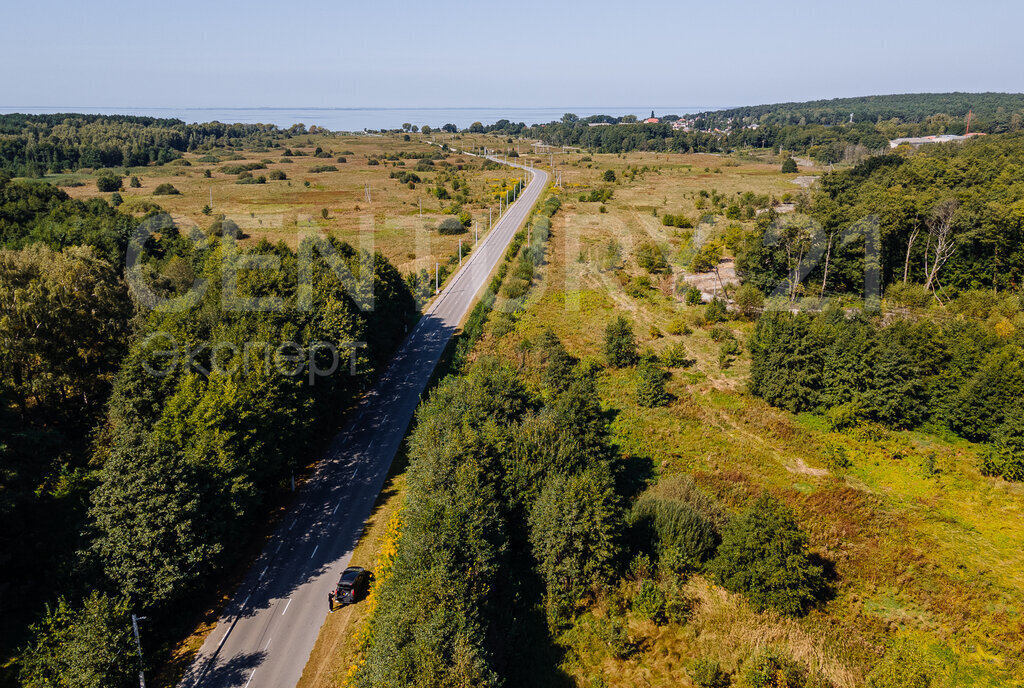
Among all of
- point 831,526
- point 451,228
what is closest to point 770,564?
point 831,526

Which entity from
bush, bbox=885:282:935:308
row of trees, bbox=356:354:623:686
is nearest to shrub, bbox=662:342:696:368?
row of trees, bbox=356:354:623:686

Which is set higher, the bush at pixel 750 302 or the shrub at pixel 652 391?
the bush at pixel 750 302

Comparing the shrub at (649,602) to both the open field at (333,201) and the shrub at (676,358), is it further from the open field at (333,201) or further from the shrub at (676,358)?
the open field at (333,201)

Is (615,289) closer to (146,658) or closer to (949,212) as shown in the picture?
(949,212)

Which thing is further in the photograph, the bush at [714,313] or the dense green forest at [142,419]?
the bush at [714,313]

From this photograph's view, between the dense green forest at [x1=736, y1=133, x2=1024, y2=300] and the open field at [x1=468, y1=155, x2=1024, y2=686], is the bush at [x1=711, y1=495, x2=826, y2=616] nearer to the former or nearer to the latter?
the open field at [x1=468, y1=155, x2=1024, y2=686]

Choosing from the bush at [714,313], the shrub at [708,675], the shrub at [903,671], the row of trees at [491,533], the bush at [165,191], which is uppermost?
the bush at [165,191]

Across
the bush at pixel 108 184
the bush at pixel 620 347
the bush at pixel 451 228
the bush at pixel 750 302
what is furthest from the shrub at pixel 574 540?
the bush at pixel 108 184
